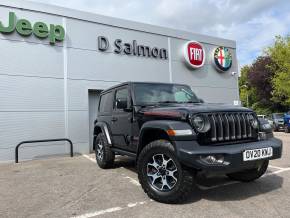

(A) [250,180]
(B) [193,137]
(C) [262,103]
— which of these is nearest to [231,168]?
(B) [193,137]

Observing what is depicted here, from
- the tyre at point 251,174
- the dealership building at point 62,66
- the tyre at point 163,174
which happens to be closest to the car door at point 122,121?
the tyre at point 163,174

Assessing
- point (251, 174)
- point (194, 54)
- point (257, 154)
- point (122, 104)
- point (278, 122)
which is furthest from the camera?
point (278, 122)

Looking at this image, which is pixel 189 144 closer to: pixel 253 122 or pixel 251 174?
pixel 253 122

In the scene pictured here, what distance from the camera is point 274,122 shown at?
22.3 m

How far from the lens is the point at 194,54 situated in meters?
15.0

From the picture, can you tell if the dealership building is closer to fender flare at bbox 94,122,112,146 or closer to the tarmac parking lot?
the tarmac parking lot

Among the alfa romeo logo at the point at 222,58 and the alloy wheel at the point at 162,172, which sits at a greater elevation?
the alfa romeo logo at the point at 222,58

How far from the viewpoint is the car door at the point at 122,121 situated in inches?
239

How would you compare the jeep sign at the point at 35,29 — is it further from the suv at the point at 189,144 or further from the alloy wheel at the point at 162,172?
the alloy wheel at the point at 162,172

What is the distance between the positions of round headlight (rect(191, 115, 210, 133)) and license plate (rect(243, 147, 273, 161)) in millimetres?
642

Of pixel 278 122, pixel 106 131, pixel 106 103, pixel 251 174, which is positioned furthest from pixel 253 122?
pixel 278 122

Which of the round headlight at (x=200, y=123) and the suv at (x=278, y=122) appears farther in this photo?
the suv at (x=278, y=122)

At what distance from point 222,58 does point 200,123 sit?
12.6 m

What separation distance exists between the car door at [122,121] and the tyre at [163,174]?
1.16 m
